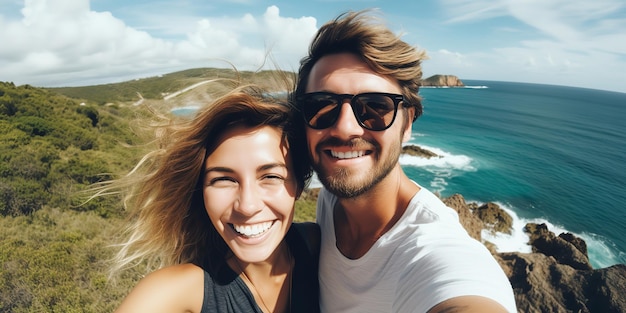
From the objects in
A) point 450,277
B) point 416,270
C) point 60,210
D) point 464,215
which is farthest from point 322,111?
point 464,215

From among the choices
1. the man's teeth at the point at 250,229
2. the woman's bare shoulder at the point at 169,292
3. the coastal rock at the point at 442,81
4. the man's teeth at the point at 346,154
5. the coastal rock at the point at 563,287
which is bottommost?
the coastal rock at the point at 563,287

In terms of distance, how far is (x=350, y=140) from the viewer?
8.12 ft

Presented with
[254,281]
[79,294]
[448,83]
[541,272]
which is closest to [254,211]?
[254,281]

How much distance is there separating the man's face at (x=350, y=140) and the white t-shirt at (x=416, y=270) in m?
0.42

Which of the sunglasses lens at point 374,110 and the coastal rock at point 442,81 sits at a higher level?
the coastal rock at point 442,81

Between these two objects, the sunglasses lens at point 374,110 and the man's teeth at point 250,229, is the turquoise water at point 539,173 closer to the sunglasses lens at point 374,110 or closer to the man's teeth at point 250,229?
the sunglasses lens at point 374,110

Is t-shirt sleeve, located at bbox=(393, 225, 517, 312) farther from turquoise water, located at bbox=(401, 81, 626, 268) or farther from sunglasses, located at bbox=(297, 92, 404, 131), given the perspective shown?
turquoise water, located at bbox=(401, 81, 626, 268)

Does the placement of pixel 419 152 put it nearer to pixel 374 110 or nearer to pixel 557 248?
pixel 557 248

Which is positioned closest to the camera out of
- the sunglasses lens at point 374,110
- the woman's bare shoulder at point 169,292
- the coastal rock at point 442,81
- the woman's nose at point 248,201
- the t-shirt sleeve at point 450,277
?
the t-shirt sleeve at point 450,277

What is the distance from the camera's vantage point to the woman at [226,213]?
2.15m

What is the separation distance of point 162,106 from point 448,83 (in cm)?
17575

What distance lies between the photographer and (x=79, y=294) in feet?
17.1

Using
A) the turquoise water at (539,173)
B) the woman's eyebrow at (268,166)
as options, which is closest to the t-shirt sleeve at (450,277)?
the woman's eyebrow at (268,166)

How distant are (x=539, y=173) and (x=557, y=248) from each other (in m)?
21.7
